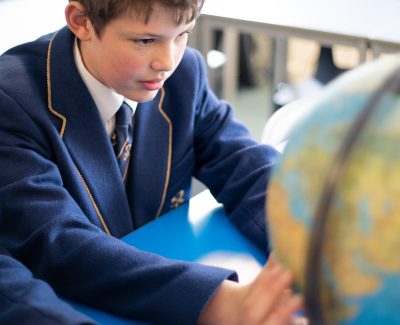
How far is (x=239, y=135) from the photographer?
4.02ft

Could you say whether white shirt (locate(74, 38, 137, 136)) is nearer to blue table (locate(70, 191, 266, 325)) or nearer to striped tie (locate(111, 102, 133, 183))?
striped tie (locate(111, 102, 133, 183))

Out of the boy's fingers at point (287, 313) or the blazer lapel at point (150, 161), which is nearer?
the boy's fingers at point (287, 313)

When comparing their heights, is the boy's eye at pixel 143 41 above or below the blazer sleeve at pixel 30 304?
above

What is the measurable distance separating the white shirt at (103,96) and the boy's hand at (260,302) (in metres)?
0.45

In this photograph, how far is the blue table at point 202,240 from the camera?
0.96m

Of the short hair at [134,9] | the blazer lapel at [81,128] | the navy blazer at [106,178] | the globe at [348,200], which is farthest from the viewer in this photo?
the blazer lapel at [81,128]

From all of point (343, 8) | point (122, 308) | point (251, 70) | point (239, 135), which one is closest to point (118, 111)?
point (239, 135)

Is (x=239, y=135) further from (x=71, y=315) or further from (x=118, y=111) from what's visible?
(x=71, y=315)

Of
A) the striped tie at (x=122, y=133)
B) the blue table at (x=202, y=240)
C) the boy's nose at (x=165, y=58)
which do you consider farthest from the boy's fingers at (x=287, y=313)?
the striped tie at (x=122, y=133)

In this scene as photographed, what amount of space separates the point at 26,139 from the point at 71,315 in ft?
1.19

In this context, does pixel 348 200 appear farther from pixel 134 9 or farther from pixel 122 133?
pixel 122 133

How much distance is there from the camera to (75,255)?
33.2 inches

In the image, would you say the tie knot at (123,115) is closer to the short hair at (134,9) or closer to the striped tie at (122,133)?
the striped tie at (122,133)

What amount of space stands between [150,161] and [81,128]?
20cm
